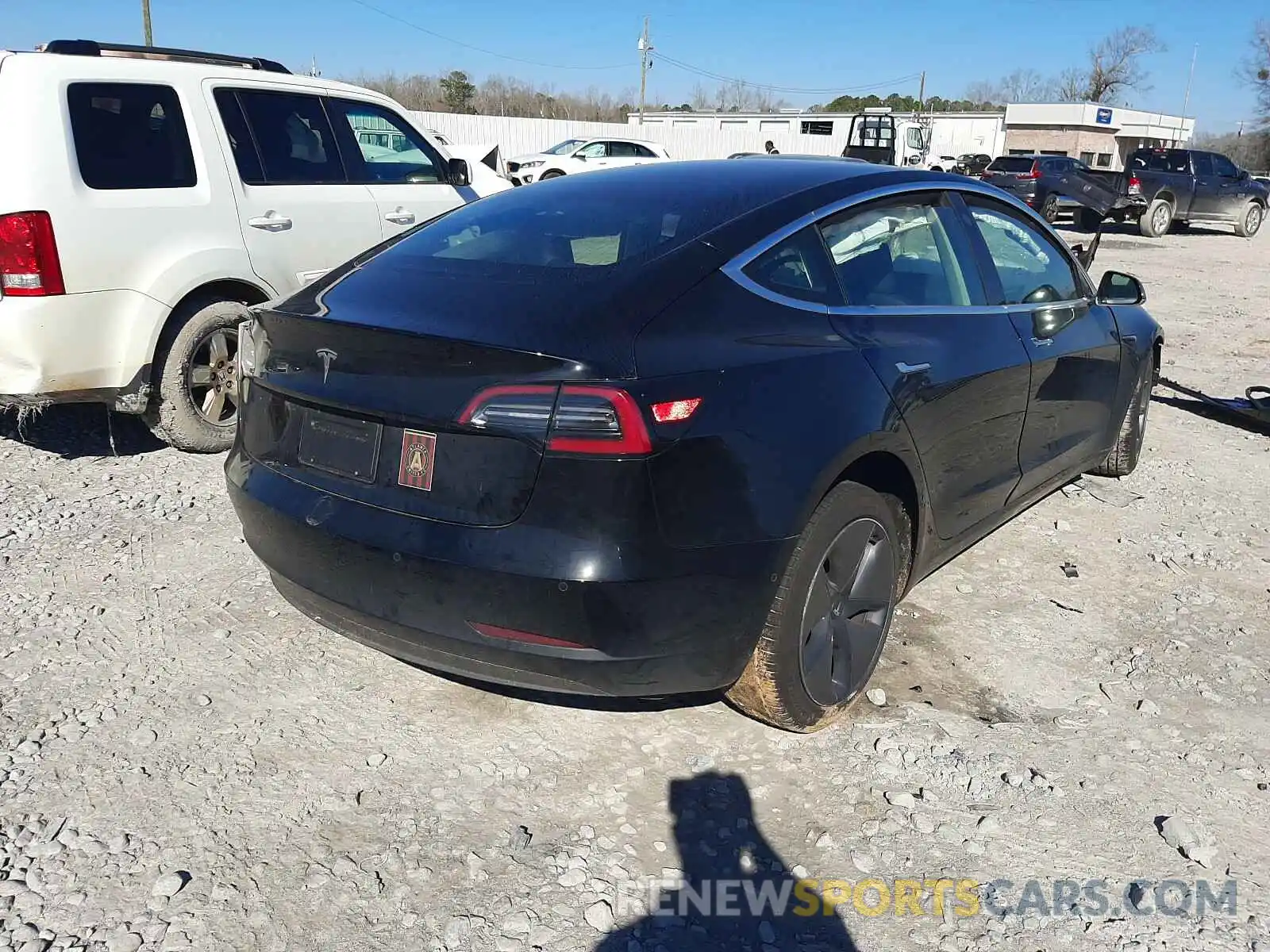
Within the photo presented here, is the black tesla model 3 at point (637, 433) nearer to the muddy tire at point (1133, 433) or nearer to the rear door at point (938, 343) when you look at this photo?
the rear door at point (938, 343)

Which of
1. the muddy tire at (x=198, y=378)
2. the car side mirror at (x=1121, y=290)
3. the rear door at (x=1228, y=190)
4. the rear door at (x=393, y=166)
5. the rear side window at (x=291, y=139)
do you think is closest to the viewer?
the car side mirror at (x=1121, y=290)

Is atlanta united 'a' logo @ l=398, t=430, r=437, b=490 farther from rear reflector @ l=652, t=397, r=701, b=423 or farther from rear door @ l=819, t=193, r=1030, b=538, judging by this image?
rear door @ l=819, t=193, r=1030, b=538

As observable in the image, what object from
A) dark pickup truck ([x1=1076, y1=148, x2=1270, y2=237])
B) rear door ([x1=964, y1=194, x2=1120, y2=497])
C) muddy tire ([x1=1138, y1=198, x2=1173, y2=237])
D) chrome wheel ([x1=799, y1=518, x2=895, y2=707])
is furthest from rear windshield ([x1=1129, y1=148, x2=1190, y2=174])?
chrome wheel ([x1=799, y1=518, x2=895, y2=707])

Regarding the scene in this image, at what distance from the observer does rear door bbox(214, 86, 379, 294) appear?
5.54 m

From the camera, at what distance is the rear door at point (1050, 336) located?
12.7 feet

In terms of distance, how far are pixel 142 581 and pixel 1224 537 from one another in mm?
4881

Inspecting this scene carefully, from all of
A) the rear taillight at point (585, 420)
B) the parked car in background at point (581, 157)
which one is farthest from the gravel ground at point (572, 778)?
the parked car in background at point (581, 157)

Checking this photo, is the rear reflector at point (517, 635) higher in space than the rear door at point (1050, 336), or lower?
lower

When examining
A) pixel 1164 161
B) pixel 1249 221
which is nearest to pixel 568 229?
pixel 1164 161

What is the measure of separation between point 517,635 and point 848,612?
1.12 meters

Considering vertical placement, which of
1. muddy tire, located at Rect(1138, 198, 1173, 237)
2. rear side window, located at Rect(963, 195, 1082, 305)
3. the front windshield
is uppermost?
the front windshield

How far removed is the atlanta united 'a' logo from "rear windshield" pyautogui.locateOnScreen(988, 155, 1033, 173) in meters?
23.0

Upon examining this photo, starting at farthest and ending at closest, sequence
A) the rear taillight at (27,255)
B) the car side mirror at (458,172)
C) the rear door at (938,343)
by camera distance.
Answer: the car side mirror at (458,172), the rear taillight at (27,255), the rear door at (938,343)

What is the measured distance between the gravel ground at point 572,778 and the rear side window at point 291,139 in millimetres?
2450
